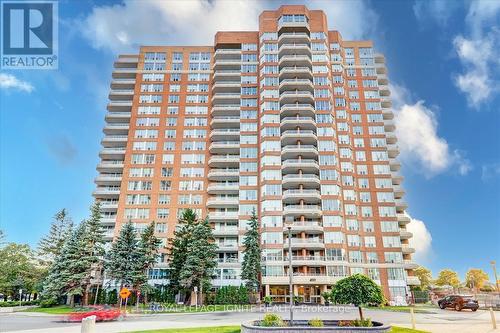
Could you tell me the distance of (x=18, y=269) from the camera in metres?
57.7

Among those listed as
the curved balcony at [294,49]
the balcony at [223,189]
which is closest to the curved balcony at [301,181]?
the balcony at [223,189]

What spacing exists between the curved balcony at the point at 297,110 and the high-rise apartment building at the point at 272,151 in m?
0.40

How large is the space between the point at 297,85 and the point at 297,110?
19.5ft

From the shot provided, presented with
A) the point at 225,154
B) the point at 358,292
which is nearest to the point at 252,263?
the point at 225,154

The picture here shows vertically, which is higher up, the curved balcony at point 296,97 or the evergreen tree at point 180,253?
the curved balcony at point 296,97

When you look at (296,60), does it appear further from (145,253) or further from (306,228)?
(145,253)

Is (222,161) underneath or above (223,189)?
above

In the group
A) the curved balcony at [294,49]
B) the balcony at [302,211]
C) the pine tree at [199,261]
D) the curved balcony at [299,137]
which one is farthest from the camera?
the curved balcony at [294,49]

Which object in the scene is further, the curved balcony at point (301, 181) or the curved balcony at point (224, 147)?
the curved balcony at point (224, 147)

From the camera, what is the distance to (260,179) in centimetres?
6331

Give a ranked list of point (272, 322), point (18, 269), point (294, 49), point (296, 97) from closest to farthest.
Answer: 1. point (272, 322)
2. point (18, 269)
3. point (296, 97)
4. point (294, 49)

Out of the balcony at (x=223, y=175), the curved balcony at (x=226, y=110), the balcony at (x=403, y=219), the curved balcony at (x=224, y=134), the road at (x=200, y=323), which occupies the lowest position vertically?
the road at (x=200, y=323)

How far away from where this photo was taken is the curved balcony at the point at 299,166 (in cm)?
6172

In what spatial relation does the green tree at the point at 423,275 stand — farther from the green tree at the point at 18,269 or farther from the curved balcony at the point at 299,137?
the green tree at the point at 18,269
